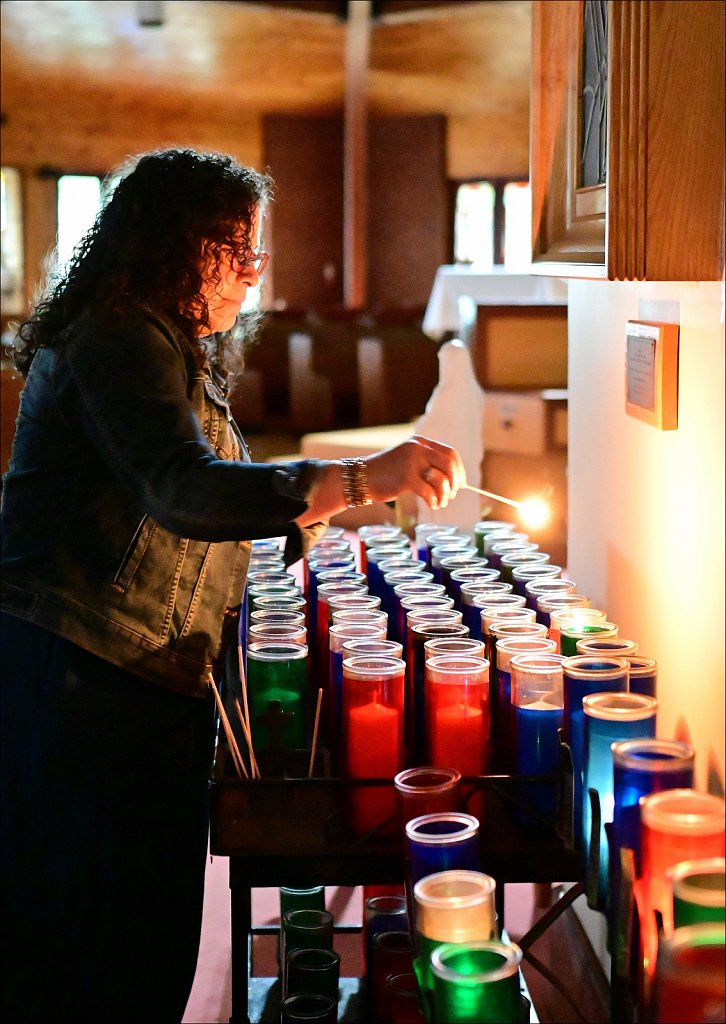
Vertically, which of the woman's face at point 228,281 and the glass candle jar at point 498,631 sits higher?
the woman's face at point 228,281

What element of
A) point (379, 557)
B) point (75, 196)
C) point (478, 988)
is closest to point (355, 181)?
point (75, 196)

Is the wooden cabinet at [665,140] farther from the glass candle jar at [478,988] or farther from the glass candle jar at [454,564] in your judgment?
the glass candle jar at [478,988]

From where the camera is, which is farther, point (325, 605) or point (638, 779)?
point (325, 605)

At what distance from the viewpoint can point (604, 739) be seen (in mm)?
1332

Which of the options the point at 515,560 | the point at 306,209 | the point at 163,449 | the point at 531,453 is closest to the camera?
the point at 163,449

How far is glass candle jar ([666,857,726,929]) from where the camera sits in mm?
1033

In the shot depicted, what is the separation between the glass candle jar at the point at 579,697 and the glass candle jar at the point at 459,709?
107mm

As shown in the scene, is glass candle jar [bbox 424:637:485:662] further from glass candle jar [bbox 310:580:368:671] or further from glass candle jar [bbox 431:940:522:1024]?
glass candle jar [bbox 431:940:522:1024]

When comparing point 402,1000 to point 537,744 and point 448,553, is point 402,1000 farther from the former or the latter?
point 448,553

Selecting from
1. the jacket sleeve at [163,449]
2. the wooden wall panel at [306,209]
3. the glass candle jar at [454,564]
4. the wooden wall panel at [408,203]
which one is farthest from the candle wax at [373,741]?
the wooden wall panel at [306,209]

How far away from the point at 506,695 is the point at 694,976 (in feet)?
1.94

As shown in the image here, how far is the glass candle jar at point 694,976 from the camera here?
98cm

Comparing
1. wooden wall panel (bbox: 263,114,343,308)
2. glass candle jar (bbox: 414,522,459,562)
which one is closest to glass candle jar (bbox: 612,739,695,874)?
glass candle jar (bbox: 414,522,459,562)

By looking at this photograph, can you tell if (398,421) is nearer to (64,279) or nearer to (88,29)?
(88,29)
